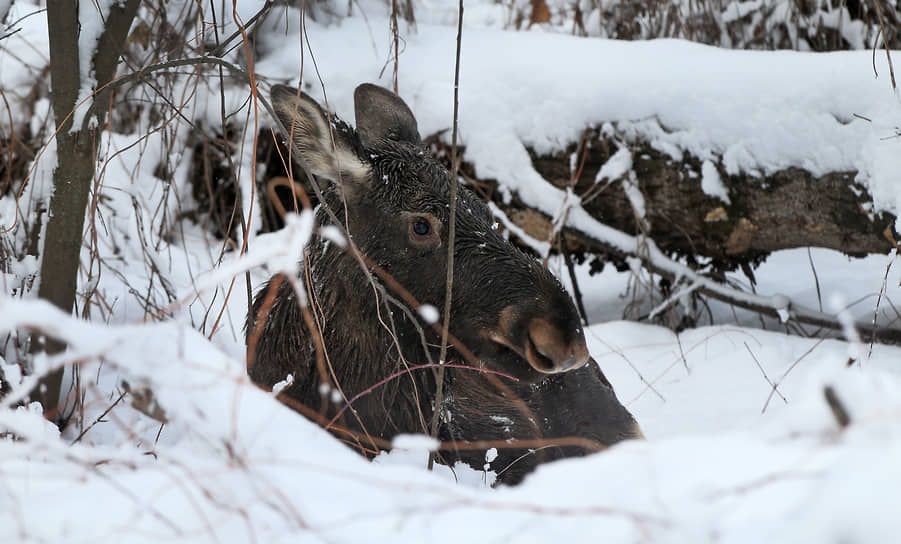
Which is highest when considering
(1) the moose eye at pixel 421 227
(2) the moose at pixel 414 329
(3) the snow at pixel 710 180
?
(3) the snow at pixel 710 180

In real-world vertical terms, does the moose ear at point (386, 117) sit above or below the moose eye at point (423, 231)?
above

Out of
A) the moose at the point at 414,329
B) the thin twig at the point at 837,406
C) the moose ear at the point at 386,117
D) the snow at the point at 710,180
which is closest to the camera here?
the thin twig at the point at 837,406

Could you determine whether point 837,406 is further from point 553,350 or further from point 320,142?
point 320,142

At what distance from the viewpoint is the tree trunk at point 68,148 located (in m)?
2.43

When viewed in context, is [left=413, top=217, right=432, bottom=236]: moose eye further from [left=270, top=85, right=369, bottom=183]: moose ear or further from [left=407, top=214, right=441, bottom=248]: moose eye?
[left=270, top=85, right=369, bottom=183]: moose ear

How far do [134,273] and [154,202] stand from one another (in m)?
0.80

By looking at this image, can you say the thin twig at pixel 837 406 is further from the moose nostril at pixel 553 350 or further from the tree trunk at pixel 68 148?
the tree trunk at pixel 68 148

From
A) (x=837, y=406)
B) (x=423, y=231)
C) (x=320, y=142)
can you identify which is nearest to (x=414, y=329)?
(x=423, y=231)

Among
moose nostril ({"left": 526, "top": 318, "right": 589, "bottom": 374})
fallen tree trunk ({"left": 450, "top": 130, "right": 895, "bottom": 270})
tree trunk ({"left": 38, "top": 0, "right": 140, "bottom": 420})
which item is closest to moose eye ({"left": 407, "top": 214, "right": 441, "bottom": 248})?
moose nostril ({"left": 526, "top": 318, "right": 589, "bottom": 374})

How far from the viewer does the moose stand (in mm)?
2713

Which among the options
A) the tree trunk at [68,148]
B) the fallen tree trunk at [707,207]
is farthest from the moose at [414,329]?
the fallen tree trunk at [707,207]

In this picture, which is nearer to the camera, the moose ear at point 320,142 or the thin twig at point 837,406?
the thin twig at point 837,406

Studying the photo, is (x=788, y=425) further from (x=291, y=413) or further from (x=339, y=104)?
(x=339, y=104)

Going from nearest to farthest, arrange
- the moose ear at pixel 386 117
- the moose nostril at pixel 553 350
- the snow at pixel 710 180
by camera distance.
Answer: the moose nostril at pixel 553 350
the moose ear at pixel 386 117
the snow at pixel 710 180
